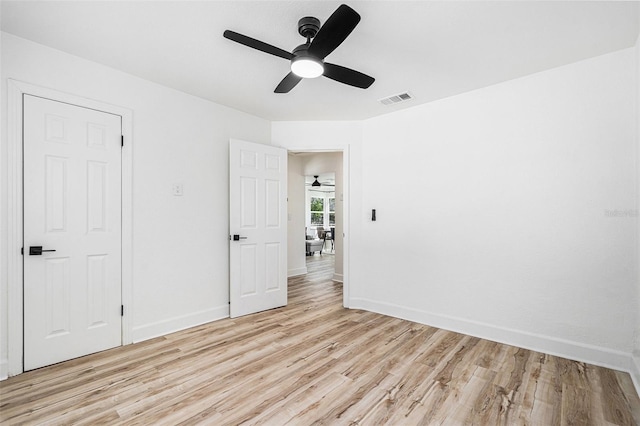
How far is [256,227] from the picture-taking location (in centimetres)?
398

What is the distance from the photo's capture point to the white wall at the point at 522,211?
255 cm

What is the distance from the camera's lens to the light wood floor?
6.34 feet

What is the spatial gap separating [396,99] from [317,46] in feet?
6.07

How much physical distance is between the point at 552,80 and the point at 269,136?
325cm

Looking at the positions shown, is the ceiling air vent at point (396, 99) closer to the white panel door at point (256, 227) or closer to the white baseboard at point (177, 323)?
the white panel door at point (256, 227)

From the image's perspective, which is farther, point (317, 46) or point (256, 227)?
point (256, 227)

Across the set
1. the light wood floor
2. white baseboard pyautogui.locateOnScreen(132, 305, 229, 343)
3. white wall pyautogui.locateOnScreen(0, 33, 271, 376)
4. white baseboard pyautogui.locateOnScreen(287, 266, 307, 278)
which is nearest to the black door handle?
white wall pyautogui.locateOnScreen(0, 33, 271, 376)

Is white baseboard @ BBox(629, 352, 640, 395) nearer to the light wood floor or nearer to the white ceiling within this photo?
the light wood floor

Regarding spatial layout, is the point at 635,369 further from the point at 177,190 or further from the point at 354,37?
the point at 177,190

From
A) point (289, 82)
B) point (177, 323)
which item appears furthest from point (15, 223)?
point (289, 82)

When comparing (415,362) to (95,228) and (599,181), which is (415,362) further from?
(95,228)

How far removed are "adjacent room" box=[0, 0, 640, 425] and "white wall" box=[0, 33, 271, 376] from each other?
0.02 metres

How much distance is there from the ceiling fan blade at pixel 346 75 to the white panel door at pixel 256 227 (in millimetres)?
1834

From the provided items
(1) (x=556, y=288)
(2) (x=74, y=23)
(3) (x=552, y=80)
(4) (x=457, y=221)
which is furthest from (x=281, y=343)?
(3) (x=552, y=80)
